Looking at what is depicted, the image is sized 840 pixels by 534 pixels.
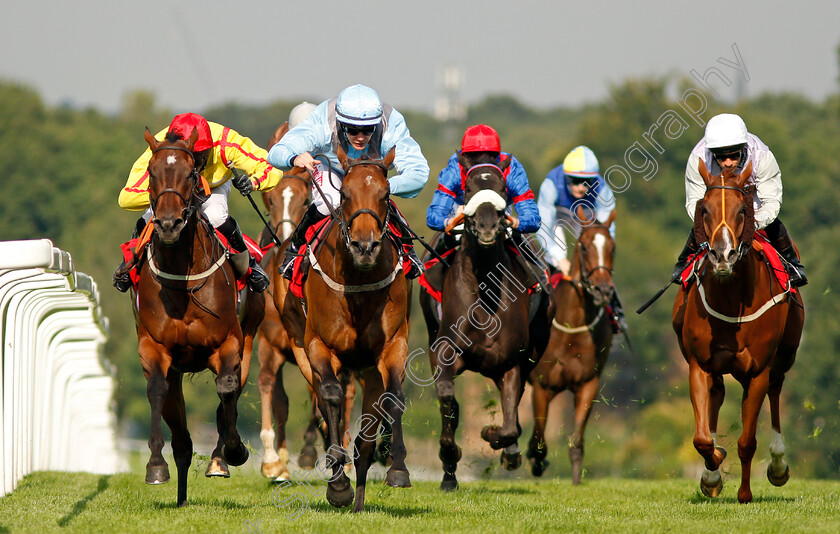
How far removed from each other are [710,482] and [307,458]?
4.02m

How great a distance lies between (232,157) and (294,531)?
10.0ft

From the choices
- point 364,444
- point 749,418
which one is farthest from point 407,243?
point 749,418

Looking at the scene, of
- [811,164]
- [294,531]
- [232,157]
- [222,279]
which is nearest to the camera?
[294,531]

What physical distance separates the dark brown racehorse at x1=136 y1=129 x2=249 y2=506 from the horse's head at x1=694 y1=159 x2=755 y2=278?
124 inches

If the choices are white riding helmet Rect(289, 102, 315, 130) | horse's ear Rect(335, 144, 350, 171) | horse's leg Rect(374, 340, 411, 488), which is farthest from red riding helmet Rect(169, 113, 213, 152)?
white riding helmet Rect(289, 102, 315, 130)

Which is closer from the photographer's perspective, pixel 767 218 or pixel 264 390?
pixel 767 218

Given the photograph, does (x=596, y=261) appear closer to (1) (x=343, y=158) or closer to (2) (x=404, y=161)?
(2) (x=404, y=161)

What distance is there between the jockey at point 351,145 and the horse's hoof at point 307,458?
292 centimetres

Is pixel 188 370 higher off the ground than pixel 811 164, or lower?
lower

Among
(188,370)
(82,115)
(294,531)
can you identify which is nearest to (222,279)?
(188,370)

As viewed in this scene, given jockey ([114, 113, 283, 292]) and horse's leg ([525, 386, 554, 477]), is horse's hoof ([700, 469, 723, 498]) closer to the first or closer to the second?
horse's leg ([525, 386, 554, 477])

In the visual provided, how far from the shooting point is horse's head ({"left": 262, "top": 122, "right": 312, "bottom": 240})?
1095 cm

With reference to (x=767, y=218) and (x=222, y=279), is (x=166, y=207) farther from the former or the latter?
(x=767, y=218)

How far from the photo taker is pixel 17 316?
8.11 meters
